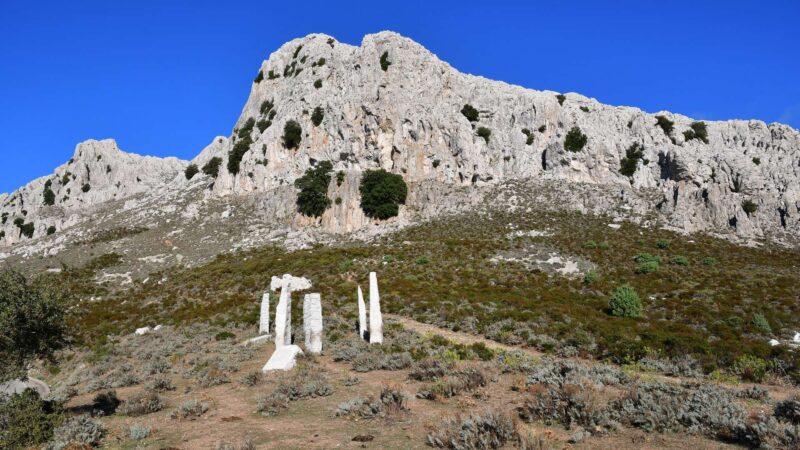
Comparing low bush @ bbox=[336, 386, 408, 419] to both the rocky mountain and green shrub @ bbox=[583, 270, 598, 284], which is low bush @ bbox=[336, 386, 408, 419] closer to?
green shrub @ bbox=[583, 270, 598, 284]

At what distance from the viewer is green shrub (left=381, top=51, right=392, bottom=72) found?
86250mm

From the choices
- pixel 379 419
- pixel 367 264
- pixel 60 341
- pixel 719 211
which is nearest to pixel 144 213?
pixel 367 264

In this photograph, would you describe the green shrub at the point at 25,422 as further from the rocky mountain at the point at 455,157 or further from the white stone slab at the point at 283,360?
the rocky mountain at the point at 455,157

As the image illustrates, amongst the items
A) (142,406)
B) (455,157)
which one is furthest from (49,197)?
(142,406)

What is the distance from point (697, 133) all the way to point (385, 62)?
196 ft

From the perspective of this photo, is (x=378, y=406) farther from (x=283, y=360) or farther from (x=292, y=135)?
(x=292, y=135)

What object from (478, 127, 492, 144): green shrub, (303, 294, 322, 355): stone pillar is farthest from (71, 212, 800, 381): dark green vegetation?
(478, 127, 492, 144): green shrub

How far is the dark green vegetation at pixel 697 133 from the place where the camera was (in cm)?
9025

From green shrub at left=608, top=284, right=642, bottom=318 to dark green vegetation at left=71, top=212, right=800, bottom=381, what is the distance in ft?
2.27

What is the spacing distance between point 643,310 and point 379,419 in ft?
82.2

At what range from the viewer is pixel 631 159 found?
81.5 meters

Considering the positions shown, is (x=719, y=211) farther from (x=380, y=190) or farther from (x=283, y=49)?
(x=283, y=49)

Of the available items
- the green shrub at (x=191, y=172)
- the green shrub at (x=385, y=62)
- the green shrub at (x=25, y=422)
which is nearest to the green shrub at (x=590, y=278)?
the green shrub at (x=25, y=422)

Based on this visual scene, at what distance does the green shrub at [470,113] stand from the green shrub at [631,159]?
25.6 metres
